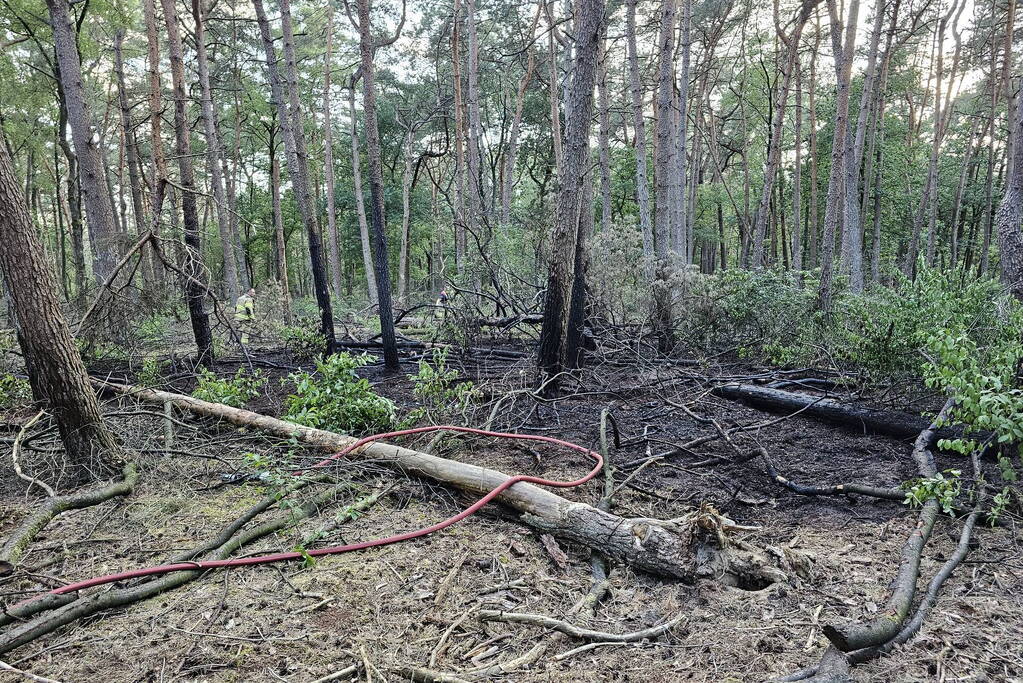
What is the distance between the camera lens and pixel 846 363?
800 centimetres

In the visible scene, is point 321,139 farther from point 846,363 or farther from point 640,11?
point 846,363

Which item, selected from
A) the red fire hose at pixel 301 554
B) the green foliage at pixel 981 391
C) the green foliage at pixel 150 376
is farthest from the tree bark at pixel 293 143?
the green foliage at pixel 981 391

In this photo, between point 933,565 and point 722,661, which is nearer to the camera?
point 722,661

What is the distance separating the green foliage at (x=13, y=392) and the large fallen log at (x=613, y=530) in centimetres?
467

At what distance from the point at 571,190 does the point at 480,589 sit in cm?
503

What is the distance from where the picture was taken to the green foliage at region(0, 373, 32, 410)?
6.75m

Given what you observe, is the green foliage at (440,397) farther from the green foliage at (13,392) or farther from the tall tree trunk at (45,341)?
the green foliage at (13,392)

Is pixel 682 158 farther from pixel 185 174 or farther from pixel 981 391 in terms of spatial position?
pixel 981 391

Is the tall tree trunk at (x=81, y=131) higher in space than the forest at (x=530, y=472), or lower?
higher

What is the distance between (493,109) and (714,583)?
101 ft

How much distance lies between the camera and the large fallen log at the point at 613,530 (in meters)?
3.29

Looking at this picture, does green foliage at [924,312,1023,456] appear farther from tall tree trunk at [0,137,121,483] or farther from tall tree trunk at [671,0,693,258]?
tall tree trunk at [671,0,693,258]

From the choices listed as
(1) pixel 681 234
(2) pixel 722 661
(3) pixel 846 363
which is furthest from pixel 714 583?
(1) pixel 681 234

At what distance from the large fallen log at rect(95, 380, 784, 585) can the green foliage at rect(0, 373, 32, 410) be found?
15.3ft
